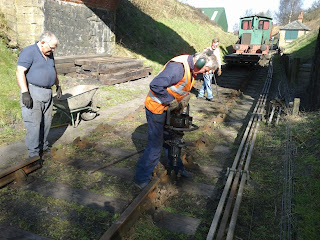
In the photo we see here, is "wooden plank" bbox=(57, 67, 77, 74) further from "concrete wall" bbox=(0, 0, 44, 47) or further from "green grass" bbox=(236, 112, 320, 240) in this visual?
"green grass" bbox=(236, 112, 320, 240)

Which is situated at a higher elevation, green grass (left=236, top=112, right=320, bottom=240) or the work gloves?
the work gloves

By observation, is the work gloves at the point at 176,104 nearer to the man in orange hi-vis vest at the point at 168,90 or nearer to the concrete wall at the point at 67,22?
the man in orange hi-vis vest at the point at 168,90

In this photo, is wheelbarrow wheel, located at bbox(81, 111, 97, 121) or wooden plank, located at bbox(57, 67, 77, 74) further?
wooden plank, located at bbox(57, 67, 77, 74)

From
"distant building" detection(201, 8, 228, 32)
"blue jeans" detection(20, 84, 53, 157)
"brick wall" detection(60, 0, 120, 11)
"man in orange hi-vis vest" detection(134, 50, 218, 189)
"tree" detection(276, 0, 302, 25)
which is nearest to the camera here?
"man in orange hi-vis vest" detection(134, 50, 218, 189)

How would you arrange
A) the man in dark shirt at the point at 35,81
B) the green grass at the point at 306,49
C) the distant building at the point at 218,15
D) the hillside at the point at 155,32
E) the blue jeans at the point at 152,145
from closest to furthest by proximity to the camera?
the blue jeans at the point at 152,145, the man in dark shirt at the point at 35,81, the hillside at the point at 155,32, the green grass at the point at 306,49, the distant building at the point at 218,15

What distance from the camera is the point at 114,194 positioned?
151 inches

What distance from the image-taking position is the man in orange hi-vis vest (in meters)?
3.39

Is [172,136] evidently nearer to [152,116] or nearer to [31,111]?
[152,116]

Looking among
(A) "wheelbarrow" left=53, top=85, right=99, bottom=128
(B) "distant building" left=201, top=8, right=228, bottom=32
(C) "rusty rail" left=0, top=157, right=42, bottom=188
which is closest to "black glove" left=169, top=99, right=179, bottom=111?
(C) "rusty rail" left=0, top=157, right=42, bottom=188

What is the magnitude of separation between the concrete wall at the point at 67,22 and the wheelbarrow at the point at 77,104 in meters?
4.70

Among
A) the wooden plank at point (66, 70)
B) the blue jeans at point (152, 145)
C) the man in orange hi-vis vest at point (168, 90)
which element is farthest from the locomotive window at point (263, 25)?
the blue jeans at point (152, 145)

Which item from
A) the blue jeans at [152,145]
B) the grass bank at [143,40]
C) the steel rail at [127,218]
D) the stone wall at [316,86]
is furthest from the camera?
the stone wall at [316,86]

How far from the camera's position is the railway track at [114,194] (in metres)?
3.13

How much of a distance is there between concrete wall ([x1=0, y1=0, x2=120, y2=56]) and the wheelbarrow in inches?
185
